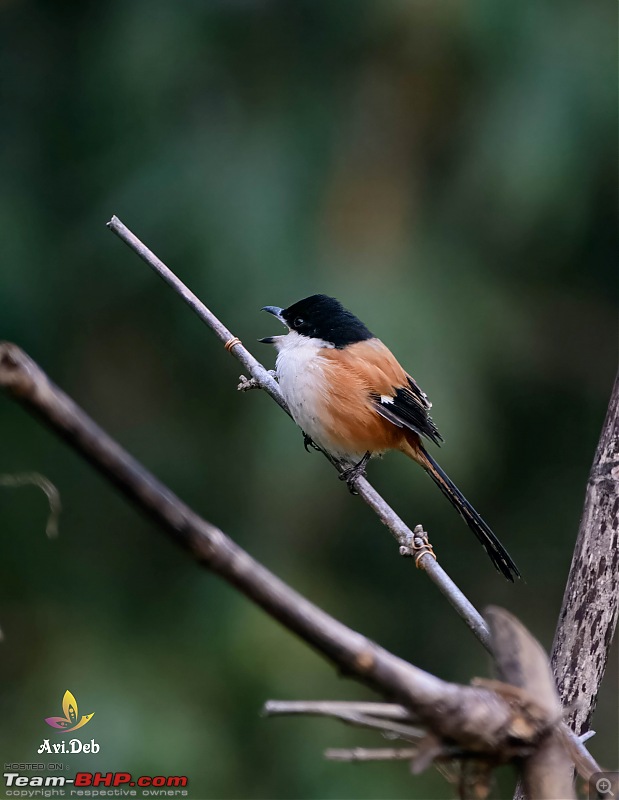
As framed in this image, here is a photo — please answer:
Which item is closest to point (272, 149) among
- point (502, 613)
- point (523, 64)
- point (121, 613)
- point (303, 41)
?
point (303, 41)

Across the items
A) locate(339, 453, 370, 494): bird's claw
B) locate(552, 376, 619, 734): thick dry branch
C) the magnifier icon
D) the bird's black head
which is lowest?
the magnifier icon

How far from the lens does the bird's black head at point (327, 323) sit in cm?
331

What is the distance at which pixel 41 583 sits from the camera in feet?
17.1

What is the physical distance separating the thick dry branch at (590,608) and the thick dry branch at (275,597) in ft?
2.23

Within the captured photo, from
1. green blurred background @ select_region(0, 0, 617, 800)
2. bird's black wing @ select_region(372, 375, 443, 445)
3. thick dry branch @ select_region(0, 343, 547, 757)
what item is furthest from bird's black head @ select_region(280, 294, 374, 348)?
thick dry branch @ select_region(0, 343, 547, 757)

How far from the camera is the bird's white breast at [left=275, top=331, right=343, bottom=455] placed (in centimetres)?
308

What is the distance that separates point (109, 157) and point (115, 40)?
664mm

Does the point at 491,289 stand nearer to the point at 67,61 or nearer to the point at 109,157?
the point at 109,157

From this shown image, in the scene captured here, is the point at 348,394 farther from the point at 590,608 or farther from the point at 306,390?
the point at 590,608

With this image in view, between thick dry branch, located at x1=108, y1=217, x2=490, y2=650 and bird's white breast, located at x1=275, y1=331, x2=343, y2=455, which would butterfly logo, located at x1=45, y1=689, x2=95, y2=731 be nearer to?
bird's white breast, located at x1=275, y1=331, x2=343, y2=455

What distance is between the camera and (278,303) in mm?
4766

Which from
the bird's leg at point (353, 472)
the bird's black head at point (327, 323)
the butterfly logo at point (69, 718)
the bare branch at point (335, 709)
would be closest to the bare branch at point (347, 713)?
the bare branch at point (335, 709)

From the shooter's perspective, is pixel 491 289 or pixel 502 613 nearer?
pixel 502 613

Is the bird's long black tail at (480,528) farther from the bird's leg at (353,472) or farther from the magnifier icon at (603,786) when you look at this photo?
the magnifier icon at (603,786)
